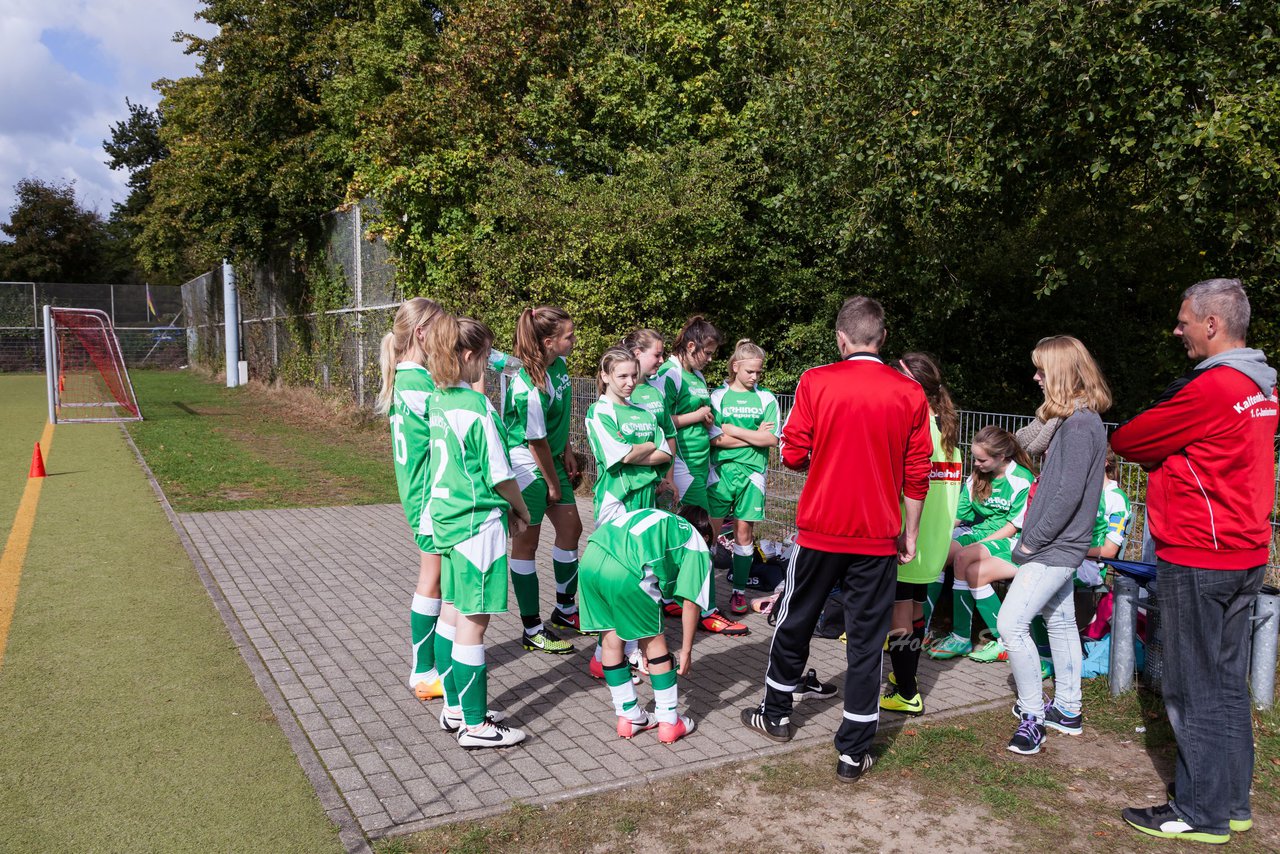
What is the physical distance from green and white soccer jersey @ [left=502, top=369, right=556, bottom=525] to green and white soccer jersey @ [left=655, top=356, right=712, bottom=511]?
1.17m

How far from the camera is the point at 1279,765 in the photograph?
4242 millimetres

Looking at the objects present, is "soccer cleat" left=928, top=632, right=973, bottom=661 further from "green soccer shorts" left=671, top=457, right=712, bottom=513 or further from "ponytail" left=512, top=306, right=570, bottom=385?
"ponytail" left=512, top=306, right=570, bottom=385

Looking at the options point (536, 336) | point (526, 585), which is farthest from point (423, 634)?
point (536, 336)

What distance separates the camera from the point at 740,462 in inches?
256

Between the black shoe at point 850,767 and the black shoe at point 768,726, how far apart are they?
0.38m

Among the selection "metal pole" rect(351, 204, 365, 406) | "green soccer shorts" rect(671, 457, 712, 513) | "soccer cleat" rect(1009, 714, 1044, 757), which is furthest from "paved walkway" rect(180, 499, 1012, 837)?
"metal pole" rect(351, 204, 365, 406)

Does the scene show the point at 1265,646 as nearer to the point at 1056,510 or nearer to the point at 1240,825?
the point at 1240,825

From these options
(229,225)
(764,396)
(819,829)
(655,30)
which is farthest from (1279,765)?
(229,225)

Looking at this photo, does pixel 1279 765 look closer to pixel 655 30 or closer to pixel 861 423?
pixel 861 423

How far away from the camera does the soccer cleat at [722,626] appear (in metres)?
6.13

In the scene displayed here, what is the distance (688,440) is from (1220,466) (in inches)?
133

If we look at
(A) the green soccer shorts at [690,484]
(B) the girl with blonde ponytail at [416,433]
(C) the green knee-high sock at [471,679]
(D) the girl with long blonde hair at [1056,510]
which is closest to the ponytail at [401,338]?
(B) the girl with blonde ponytail at [416,433]

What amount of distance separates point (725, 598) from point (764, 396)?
5.27 ft

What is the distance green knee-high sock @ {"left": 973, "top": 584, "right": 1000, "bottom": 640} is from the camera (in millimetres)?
5590
